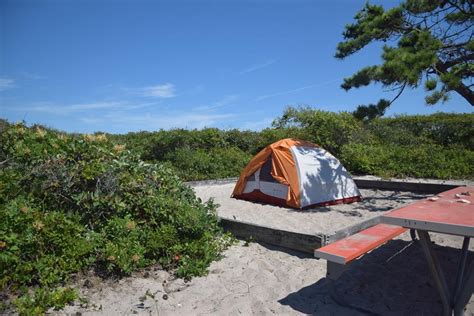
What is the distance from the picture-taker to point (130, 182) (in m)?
4.57

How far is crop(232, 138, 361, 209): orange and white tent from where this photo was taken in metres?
7.03

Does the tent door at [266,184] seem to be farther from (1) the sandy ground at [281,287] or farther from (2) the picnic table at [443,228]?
(2) the picnic table at [443,228]

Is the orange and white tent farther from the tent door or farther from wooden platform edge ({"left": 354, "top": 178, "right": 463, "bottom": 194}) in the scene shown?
wooden platform edge ({"left": 354, "top": 178, "right": 463, "bottom": 194})

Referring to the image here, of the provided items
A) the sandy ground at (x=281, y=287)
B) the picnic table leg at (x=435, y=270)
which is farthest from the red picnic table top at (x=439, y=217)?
the sandy ground at (x=281, y=287)

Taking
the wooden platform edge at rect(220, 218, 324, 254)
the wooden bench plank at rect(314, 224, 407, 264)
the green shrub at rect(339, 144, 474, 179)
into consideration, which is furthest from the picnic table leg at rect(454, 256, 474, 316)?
the green shrub at rect(339, 144, 474, 179)

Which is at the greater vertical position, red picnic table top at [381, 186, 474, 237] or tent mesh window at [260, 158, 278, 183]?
tent mesh window at [260, 158, 278, 183]

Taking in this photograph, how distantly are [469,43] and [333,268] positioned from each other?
5.18 m

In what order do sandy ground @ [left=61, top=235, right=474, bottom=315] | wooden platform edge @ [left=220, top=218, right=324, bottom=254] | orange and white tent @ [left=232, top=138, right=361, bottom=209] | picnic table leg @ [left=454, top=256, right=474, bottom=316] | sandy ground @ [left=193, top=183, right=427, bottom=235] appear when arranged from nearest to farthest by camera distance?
picnic table leg @ [left=454, top=256, right=474, bottom=316] → sandy ground @ [left=61, top=235, right=474, bottom=315] → wooden platform edge @ [left=220, top=218, right=324, bottom=254] → sandy ground @ [left=193, top=183, right=427, bottom=235] → orange and white tent @ [left=232, top=138, right=361, bottom=209]

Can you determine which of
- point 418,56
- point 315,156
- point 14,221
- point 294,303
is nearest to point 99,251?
point 14,221

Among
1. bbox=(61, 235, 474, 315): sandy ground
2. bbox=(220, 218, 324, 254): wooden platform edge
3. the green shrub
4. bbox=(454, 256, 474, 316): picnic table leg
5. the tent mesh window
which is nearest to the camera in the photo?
bbox=(454, 256, 474, 316): picnic table leg

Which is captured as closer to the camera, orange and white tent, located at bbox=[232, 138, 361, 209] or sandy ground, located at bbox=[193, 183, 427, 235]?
sandy ground, located at bbox=[193, 183, 427, 235]

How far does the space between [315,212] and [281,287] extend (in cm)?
300

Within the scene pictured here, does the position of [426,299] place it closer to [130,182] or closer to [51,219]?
[130,182]

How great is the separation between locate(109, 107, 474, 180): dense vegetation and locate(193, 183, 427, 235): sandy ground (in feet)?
8.70
